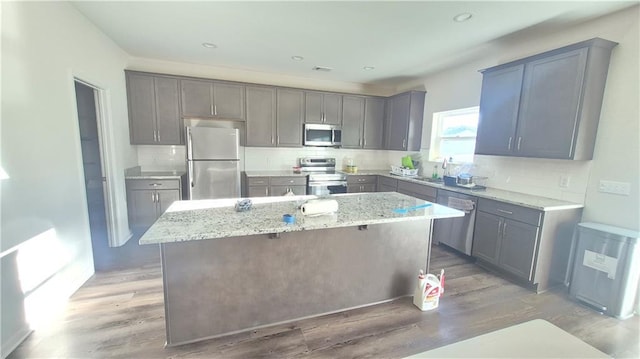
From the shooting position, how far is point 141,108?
3916 millimetres

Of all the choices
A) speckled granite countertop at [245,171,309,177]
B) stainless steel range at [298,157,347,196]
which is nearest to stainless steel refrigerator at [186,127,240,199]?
speckled granite countertop at [245,171,309,177]

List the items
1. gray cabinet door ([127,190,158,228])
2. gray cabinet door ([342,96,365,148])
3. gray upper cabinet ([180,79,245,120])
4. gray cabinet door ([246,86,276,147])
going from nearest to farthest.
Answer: gray cabinet door ([127,190,158,228]) → gray upper cabinet ([180,79,245,120]) → gray cabinet door ([246,86,276,147]) → gray cabinet door ([342,96,365,148])

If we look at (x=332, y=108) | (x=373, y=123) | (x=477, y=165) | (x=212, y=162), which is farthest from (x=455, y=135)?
(x=212, y=162)

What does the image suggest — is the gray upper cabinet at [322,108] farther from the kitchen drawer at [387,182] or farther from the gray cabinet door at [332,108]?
the kitchen drawer at [387,182]

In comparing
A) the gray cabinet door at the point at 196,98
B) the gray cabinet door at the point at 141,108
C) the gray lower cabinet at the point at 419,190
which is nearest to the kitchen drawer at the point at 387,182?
the gray lower cabinet at the point at 419,190

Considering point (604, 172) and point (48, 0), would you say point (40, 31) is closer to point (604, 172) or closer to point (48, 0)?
point (48, 0)

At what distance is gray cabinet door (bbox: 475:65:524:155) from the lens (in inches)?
113

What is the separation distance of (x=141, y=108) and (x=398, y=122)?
4.24 meters

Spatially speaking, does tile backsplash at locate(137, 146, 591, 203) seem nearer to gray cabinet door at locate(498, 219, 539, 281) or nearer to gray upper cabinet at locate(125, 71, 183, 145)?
gray upper cabinet at locate(125, 71, 183, 145)

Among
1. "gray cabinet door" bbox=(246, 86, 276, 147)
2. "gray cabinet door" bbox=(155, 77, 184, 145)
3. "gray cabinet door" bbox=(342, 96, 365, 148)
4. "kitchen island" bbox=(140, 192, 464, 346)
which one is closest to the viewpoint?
"kitchen island" bbox=(140, 192, 464, 346)

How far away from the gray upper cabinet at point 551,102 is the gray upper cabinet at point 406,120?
150 cm

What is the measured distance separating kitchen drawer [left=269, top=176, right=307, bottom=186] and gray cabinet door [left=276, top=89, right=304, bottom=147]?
654 millimetres

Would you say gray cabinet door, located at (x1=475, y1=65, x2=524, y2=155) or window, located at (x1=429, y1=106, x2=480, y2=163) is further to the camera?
window, located at (x1=429, y1=106, x2=480, y2=163)

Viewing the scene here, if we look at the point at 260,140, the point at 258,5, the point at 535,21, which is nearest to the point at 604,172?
the point at 535,21
